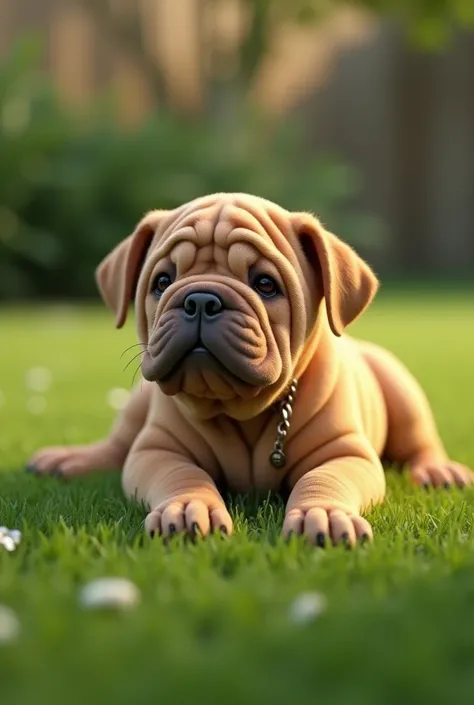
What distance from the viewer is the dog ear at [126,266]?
2770mm

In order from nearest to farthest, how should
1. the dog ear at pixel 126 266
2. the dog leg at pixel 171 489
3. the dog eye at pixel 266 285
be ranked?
1. the dog leg at pixel 171 489
2. the dog eye at pixel 266 285
3. the dog ear at pixel 126 266

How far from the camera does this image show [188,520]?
2.21 m

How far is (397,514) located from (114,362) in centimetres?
405

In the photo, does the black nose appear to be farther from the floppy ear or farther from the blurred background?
the blurred background

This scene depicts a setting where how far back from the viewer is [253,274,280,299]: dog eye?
2508 millimetres

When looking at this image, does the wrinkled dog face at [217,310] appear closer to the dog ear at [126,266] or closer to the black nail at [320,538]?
the dog ear at [126,266]

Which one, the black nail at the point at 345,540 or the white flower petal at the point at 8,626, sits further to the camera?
the black nail at the point at 345,540

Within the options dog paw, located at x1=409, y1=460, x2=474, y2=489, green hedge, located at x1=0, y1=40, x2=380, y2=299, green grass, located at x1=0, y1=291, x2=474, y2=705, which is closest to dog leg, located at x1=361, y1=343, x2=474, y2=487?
dog paw, located at x1=409, y1=460, x2=474, y2=489

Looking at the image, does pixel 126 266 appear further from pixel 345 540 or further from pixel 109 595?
pixel 109 595

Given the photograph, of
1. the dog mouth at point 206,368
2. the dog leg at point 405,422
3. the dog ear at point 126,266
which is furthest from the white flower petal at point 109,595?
the dog leg at point 405,422

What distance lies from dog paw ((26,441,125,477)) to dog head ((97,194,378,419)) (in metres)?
0.57

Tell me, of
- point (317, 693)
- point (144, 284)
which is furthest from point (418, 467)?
point (317, 693)

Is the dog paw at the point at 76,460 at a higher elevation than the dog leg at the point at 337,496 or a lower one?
lower

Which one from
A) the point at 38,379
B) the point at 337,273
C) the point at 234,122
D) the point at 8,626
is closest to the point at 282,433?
the point at 337,273
